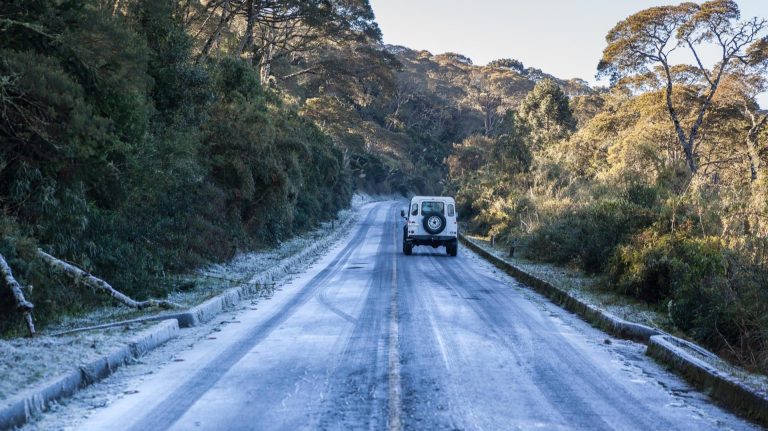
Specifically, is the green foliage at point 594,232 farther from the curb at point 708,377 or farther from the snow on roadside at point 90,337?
the snow on roadside at point 90,337

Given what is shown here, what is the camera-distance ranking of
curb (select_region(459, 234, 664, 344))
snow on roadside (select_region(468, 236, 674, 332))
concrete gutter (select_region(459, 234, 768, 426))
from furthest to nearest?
snow on roadside (select_region(468, 236, 674, 332)) → curb (select_region(459, 234, 664, 344)) → concrete gutter (select_region(459, 234, 768, 426))

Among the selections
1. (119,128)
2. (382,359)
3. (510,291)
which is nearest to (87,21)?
(119,128)

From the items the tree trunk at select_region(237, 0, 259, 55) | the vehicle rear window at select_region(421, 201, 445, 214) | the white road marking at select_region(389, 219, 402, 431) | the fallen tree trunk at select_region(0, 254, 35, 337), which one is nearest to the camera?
the white road marking at select_region(389, 219, 402, 431)

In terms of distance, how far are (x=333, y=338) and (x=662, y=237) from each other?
8.92 meters

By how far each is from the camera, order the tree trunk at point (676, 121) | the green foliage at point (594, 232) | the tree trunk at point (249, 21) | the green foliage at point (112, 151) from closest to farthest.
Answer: the green foliage at point (112, 151) → the green foliage at point (594, 232) → the tree trunk at point (249, 21) → the tree trunk at point (676, 121)

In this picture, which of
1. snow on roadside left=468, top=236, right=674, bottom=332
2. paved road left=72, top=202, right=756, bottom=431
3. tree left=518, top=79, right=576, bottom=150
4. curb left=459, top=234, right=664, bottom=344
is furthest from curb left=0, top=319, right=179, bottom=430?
tree left=518, top=79, right=576, bottom=150

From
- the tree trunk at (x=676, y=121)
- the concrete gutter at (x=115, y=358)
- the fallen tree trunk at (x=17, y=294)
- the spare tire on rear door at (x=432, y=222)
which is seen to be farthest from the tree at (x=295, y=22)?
the fallen tree trunk at (x=17, y=294)

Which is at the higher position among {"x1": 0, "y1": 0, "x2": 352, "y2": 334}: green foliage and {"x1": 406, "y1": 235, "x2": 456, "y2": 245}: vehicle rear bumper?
{"x1": 0, "y1": 0, "x2": 352, "y2": 334}: green foliage

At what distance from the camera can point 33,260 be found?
9758mm

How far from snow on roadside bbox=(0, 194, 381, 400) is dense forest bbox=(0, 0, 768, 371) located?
0.53 meters

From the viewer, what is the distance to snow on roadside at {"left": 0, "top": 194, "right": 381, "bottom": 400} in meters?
6.45

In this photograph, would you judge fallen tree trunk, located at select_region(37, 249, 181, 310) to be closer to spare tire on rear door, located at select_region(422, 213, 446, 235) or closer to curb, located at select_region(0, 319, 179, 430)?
curb, located at select_region(0, 319, 179, 430)

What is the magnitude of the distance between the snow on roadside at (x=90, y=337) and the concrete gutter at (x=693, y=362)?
6.32 metres

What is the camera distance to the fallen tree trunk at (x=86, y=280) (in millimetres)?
10313
